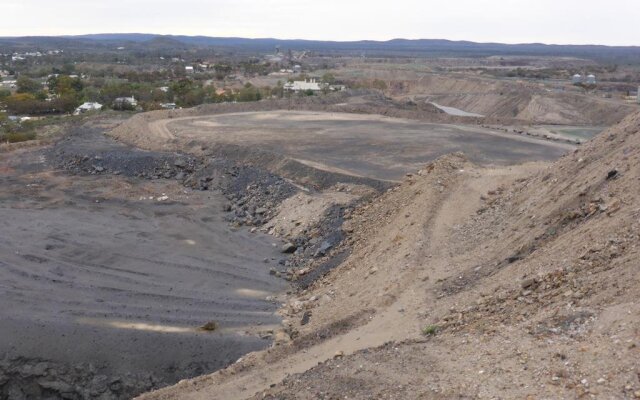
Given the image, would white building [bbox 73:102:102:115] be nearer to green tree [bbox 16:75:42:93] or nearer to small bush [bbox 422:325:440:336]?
green tree [bbox 16:75:42:93]

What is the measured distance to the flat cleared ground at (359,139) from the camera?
96.7 feet

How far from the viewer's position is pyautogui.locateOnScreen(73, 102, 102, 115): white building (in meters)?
54.6

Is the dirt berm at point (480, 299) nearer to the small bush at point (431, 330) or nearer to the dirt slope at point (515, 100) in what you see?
the small bush at point (431, 330)

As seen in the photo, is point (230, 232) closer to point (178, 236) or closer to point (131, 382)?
point (178, 236)

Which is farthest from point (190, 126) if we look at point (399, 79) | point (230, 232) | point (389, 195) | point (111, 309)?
point (399, 79)

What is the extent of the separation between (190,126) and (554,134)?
22804 mm

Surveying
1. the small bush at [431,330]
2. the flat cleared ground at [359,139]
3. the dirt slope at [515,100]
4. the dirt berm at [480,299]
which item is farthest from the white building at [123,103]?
the small bush at [431,330]

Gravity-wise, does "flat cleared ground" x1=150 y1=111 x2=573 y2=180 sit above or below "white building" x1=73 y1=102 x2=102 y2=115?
above

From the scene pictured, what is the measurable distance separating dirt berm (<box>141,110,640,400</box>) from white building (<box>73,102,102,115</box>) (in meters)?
39.9

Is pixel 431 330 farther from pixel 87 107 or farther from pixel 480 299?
pixel 87 107

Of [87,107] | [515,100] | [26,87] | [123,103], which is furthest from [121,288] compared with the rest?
[26,87]

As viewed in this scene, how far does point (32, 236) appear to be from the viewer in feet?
75.2

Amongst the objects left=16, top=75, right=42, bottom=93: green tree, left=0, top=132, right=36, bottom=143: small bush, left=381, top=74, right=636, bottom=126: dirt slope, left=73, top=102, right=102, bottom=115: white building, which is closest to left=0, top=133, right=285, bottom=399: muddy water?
left=0, top=132, right=36, bottom=143: small bush

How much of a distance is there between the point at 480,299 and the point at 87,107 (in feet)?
165
